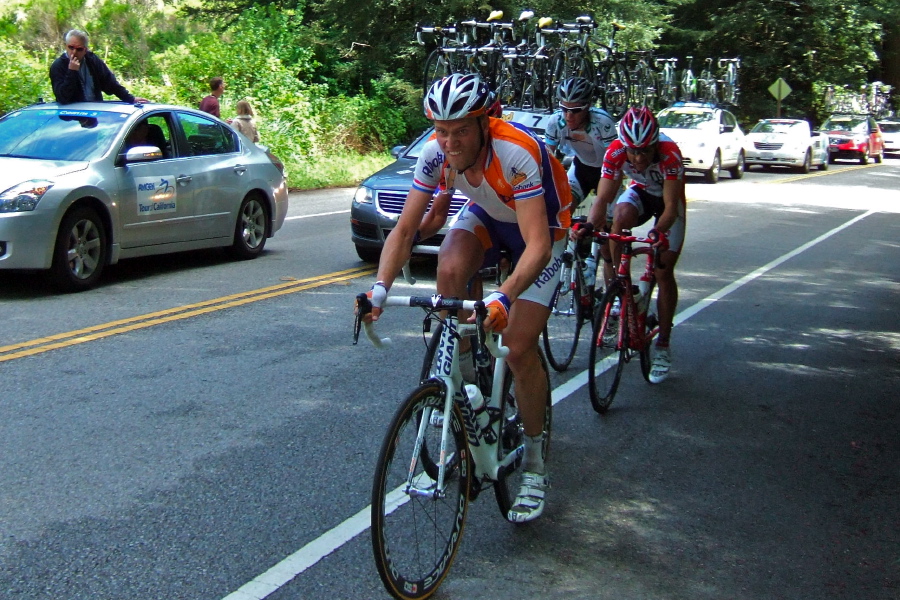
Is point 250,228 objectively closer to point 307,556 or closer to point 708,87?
point 307,556

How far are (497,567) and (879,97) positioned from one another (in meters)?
61.5

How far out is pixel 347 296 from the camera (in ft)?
33.2

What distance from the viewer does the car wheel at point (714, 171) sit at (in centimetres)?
2775

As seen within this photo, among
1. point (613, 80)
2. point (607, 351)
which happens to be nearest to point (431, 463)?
point (607, 351)

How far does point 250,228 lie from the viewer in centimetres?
1226

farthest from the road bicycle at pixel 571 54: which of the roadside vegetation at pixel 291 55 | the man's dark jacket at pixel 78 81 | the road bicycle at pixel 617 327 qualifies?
the road bicycle at pixel 617 327

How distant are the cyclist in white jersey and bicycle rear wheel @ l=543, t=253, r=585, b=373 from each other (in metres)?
0.57

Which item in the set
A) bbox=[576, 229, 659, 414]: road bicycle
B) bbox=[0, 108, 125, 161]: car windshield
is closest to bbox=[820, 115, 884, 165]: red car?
bbox=[0, 108, 125, 161]: car windshield

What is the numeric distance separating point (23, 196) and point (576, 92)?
465 centimetres

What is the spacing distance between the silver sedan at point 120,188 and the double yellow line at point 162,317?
127cm

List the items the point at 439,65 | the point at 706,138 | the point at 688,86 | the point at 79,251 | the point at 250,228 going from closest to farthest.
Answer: the point at 79,251
the point at 250,228
the point at 439,65
the point at 706,138
the point at 688,86

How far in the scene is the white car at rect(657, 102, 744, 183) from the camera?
2742 cm

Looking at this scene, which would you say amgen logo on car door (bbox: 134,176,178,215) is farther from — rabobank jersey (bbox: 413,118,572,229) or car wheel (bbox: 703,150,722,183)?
car wheel (bbox: 703,150,722,183)

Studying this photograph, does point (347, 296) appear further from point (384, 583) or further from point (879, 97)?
point (879, 97)
